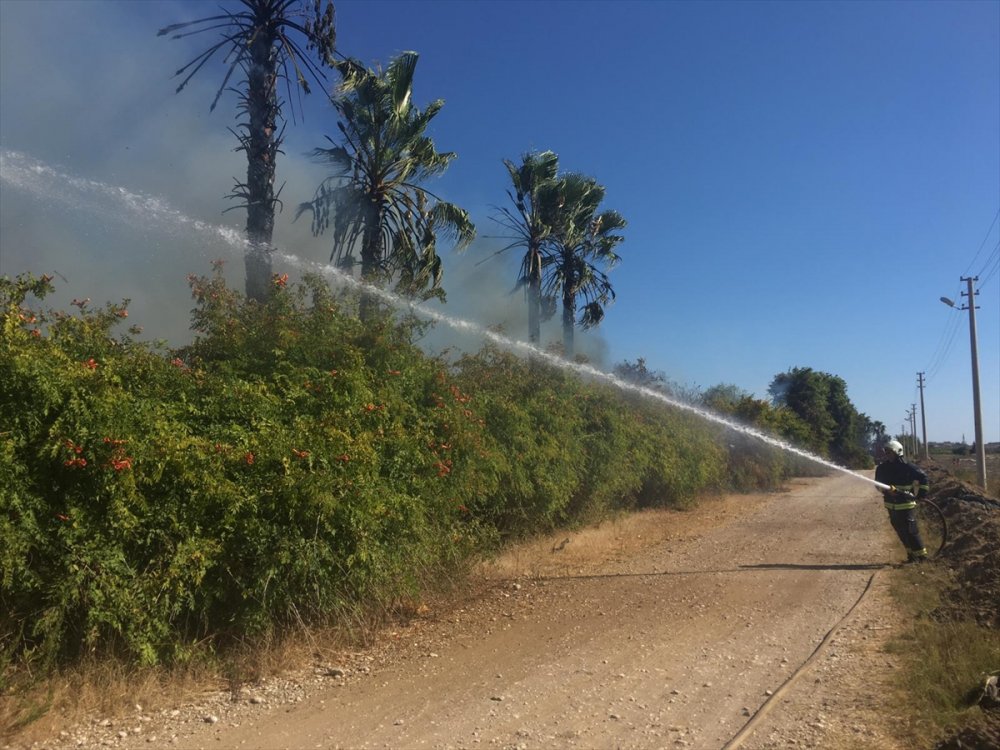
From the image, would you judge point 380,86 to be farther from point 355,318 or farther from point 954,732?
point 954,732

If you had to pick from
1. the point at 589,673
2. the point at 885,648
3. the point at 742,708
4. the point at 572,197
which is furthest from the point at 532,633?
the point at 572,197

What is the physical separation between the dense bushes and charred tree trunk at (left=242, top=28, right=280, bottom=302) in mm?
1942

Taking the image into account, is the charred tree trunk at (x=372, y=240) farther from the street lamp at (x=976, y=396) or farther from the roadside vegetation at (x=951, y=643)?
the street lamp at (x=976, y=396)

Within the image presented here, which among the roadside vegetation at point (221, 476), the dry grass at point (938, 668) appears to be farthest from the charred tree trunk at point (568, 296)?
the dry grass at point (938, 668)

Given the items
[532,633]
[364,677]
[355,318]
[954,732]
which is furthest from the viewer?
[355,318]

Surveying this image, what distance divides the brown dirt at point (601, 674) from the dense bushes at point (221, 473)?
1.95 feet

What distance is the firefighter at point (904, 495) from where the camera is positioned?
1093 cm

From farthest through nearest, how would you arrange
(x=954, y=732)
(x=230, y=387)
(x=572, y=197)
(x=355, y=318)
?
(x=572, y=197), (x=355, y=318), (x=230, y=387), (x=954, y=732)

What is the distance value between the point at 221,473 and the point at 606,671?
345cm

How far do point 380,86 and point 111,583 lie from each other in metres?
11.4

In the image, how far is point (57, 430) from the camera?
5418 mm

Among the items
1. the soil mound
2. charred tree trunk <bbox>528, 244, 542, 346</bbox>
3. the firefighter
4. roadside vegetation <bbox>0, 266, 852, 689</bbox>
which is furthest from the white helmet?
charred tree trunk <bbox>528, 244, 542, 346</bbox>

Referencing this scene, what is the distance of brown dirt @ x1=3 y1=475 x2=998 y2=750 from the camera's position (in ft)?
16.7

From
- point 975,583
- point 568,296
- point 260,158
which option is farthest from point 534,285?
point 975,583
